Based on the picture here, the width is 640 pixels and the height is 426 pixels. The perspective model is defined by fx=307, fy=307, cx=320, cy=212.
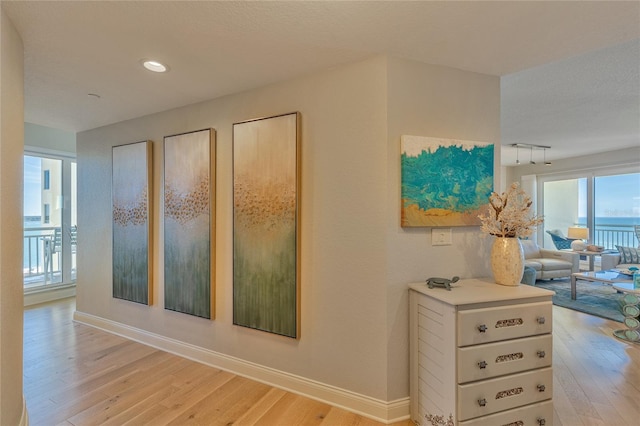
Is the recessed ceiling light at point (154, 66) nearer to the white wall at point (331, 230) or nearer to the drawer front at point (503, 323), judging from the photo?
the white wall at point (331, 230)

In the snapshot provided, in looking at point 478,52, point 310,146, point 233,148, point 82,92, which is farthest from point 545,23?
point 82,92

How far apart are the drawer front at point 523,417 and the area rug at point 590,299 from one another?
9.47 ft

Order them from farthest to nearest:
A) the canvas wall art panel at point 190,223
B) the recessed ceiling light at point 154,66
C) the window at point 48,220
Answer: the window at point 48,220
the canvas wall art panel at point 190,223
the recessed ceiling light at point 154,66

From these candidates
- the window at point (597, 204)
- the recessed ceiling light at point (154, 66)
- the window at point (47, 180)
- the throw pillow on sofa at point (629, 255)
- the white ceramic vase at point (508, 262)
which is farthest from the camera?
the window at point (597, 204)

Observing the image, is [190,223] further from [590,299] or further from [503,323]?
[590,299]

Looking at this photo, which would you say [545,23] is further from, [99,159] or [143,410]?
[99,159]

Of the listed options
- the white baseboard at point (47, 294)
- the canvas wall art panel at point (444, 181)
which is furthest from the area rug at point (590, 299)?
the white baseboard at point (47, 294)

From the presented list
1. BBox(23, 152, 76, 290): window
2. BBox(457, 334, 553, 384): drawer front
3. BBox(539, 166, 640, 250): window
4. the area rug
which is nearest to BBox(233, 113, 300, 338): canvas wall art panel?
BBox(457, 334, 553, 384): drawer front

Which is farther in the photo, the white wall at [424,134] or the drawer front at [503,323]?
the white wall at [424,134]

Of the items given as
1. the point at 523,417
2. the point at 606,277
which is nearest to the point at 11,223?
the point at 523,417

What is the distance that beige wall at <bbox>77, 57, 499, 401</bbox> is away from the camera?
2029 millimetres

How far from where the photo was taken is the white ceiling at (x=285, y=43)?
1566mm

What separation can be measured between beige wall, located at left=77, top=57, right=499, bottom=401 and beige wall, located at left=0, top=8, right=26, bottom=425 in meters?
1.36

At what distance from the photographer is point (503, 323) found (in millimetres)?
1717
